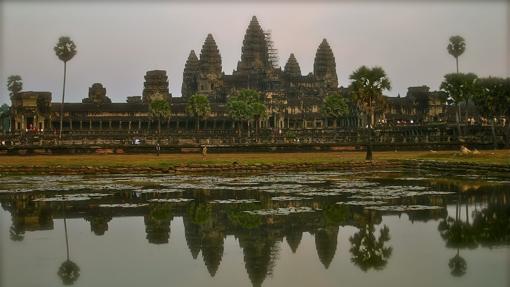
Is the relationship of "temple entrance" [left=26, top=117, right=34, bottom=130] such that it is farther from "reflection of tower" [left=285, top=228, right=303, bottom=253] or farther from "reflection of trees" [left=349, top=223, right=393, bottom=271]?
"reflection of trees" [left=349, top=223, right=393, bottom=271]

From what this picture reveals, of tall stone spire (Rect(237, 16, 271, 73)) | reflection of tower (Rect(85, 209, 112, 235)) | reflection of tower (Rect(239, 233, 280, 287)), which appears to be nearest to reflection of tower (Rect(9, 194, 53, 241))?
reflection of tower (Rect(85, 209, 112, 235))

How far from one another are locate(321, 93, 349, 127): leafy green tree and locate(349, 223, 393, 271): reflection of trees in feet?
364

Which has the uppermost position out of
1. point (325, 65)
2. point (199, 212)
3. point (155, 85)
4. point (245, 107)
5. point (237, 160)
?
point (325, 65)

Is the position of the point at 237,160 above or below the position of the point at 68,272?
above

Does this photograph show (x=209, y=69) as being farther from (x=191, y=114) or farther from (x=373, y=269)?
(x=373, y=269)

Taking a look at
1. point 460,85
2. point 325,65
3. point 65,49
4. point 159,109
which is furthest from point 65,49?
point 325,65

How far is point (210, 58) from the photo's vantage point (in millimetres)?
148500

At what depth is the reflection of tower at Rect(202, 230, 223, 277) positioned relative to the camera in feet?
42.4

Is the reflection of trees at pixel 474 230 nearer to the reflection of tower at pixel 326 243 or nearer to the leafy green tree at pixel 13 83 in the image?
the reflection of tower at pixel 326 243

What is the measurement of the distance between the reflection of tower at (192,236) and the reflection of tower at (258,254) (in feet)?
3.08

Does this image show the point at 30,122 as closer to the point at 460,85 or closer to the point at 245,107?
the point at 245,107

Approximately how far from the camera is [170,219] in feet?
63.1

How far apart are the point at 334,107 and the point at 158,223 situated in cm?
11052

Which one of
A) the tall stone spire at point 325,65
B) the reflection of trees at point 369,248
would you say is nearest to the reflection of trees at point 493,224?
the reflection of trees at point 369,248
